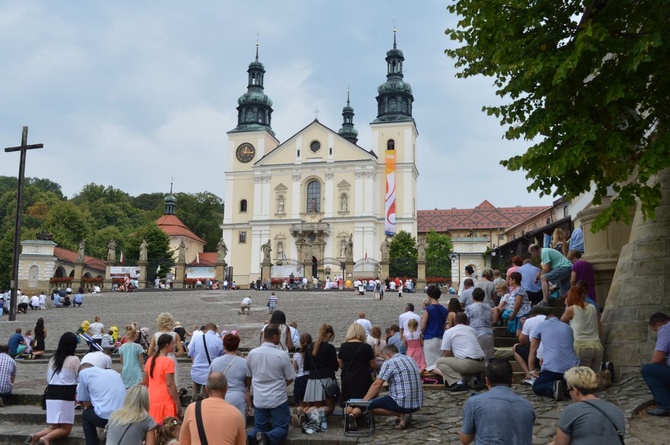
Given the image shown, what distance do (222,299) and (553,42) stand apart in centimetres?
3044

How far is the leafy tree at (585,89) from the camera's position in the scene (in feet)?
23.0

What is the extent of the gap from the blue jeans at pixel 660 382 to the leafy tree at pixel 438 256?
158ft

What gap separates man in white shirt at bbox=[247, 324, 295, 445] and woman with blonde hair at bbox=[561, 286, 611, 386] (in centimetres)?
378

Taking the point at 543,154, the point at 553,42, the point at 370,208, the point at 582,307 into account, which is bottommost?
the point at 582,307

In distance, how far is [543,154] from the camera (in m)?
7.54

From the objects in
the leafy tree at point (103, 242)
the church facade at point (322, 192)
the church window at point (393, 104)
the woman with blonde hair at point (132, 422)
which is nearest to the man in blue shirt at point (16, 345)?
the woman with blonde hair at point (132, 422)

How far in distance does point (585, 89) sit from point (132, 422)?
20.1ft

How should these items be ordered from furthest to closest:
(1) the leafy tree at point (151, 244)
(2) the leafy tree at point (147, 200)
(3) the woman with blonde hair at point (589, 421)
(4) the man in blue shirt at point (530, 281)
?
1. (2) the leafy tree at point (147, 200)
2. (1) the leafy tree at point (151, 244)
3. (4) the man in blue shirt at point (530, 281)
4. (3) the woman with blonde hair at point (589, 421)

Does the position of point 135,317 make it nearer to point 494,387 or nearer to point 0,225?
point 494,387

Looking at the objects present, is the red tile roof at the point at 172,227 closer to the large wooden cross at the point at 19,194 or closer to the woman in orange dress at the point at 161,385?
the large wooden cross at the point at 19,194

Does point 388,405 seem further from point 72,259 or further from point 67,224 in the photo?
point 67,224

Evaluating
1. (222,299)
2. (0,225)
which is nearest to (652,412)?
(222,299)

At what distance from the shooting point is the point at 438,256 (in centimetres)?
7069

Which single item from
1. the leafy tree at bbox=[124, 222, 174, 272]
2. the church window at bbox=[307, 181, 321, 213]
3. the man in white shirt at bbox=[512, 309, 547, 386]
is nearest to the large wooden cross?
the man in white shirt at bbox=[512, 309, 547, 386]
